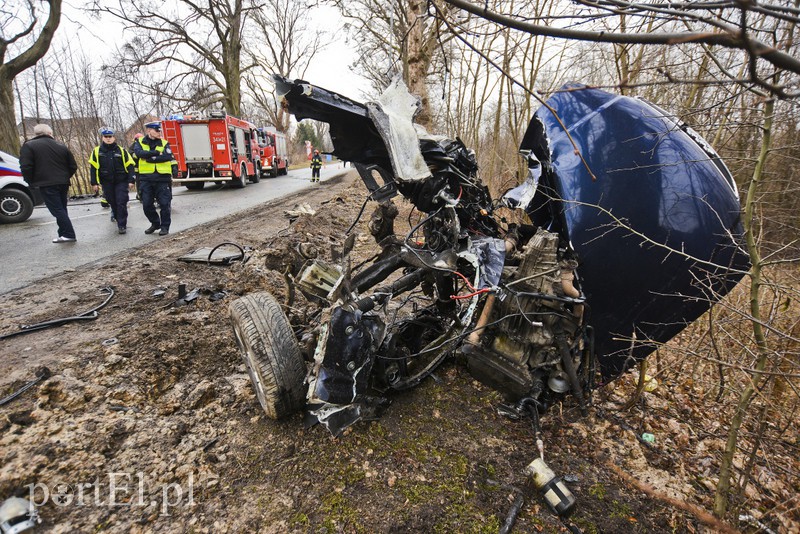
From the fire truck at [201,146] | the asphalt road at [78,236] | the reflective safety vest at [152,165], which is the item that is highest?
the fire truck at [201,146]

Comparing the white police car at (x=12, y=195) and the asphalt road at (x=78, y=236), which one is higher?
the white police car at (x=12, y=195)

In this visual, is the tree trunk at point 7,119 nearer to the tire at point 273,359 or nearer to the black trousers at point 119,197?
the black trousers at point 119,197

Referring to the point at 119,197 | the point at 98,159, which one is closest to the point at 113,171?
the point at 98,159

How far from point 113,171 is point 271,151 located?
15.2 m

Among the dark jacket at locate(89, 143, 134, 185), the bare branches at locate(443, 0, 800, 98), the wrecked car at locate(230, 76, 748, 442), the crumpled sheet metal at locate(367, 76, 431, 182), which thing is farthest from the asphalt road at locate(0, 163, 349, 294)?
the bare branches at locate(443, 0, 800, 98)

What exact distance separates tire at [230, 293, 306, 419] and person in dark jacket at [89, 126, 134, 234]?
18.9ft

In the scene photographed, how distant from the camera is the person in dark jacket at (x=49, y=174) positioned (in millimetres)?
5637

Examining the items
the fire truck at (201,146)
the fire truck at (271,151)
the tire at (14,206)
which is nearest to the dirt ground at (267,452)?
the tire at (14,206)

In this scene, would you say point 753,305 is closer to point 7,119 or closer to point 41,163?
point 41,163

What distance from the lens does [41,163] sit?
5.68m

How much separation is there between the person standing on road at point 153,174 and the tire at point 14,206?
9.85ft

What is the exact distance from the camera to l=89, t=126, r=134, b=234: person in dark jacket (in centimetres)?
633

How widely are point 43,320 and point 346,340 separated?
2.88 m

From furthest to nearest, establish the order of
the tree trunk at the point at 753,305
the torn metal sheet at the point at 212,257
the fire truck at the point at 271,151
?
the fire truck at the point at 271,151 < the torn metal sheet at the point at 212,257 < the tree trunk at the point at 753,305
